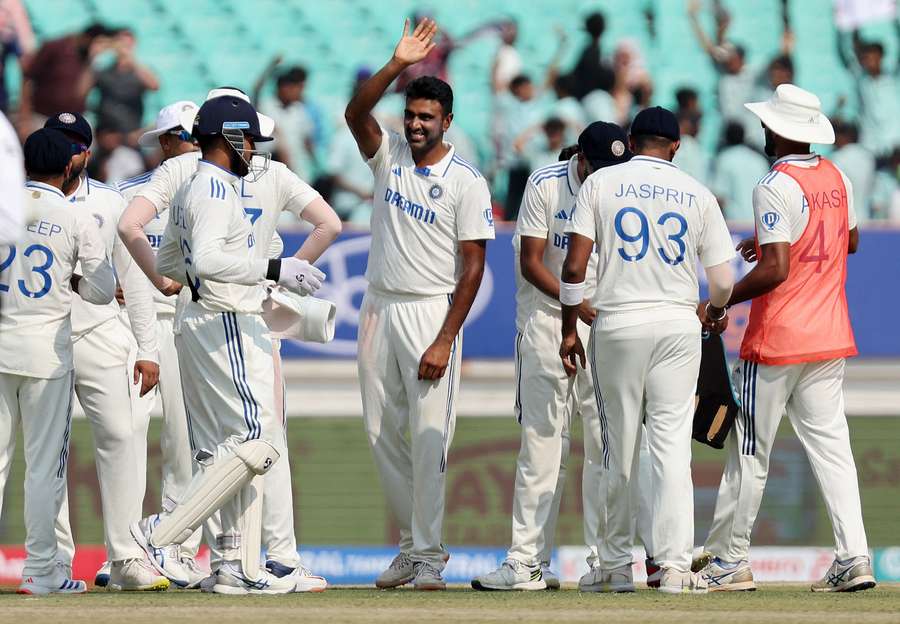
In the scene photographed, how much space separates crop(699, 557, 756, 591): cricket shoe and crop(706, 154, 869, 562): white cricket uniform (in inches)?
1.3

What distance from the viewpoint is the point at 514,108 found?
1419cm

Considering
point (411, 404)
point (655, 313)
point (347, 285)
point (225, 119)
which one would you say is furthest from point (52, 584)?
point (347, 285)

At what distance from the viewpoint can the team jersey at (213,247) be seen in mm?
5945

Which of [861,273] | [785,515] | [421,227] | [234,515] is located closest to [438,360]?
[421,227]

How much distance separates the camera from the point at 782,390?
6.80m

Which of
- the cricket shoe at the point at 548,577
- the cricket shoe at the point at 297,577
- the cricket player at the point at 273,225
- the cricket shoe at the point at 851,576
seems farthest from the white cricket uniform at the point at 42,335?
the cricket shoe at the point at 851,576

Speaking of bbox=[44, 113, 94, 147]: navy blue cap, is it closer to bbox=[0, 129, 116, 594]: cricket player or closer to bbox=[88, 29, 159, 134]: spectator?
bbox=[0, 129, 116, 594]: cricket player

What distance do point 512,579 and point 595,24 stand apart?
867cm

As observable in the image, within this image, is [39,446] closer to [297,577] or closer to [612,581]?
[297,577]

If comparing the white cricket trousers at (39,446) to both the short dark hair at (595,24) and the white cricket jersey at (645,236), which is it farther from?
the short dark hair at (595,24)

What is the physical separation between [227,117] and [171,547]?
7.53ft

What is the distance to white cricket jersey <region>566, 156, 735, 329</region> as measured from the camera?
6.34m

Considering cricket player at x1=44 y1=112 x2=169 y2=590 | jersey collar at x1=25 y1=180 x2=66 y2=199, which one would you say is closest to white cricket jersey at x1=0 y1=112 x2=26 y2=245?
jersey collar at x1=25 y1=180 x2=66 y2=199

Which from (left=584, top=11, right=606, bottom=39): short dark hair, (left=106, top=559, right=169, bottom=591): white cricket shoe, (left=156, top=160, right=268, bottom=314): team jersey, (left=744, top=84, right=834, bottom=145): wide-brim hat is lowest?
(left=106, top=559, right=169, bottom=591): white cricket shoe
